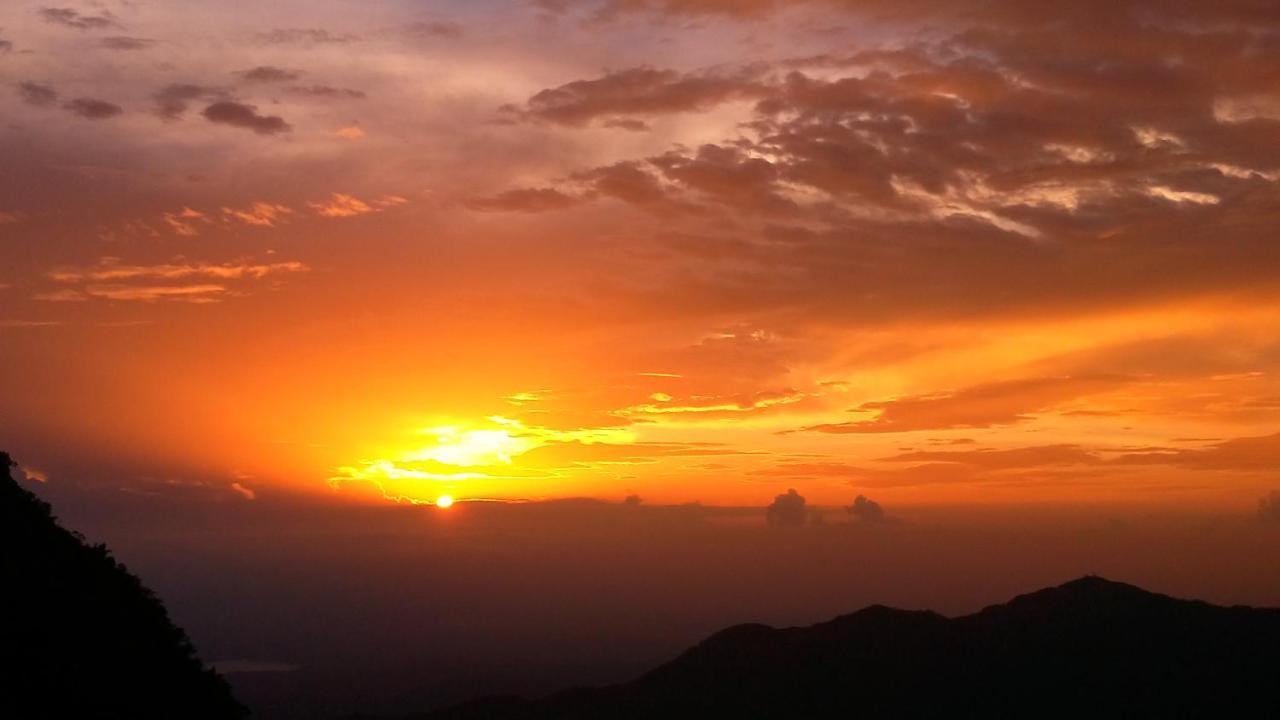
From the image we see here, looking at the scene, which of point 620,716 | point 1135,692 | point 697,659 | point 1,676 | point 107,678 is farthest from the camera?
point 697,659

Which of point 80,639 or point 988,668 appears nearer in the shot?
point 80,639

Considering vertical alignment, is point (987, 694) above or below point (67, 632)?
below

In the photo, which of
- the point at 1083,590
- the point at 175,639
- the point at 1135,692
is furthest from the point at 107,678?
the point at 1083,590

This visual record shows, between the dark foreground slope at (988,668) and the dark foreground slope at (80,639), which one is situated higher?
the dark foreground slope at (80,639)

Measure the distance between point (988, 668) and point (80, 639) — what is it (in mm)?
145467

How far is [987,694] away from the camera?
14975cm

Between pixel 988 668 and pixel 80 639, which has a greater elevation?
pixel 80 639

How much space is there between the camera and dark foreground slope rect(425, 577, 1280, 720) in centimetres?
14162

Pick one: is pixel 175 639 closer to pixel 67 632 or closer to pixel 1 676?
pixel 67 632

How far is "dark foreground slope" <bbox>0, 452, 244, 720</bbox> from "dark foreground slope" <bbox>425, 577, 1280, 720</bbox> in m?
124

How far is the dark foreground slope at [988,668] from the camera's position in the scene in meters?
142

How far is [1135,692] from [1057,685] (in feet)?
35.1

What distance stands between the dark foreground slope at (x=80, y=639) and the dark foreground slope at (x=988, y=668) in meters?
124

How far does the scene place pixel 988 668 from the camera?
508 feet
